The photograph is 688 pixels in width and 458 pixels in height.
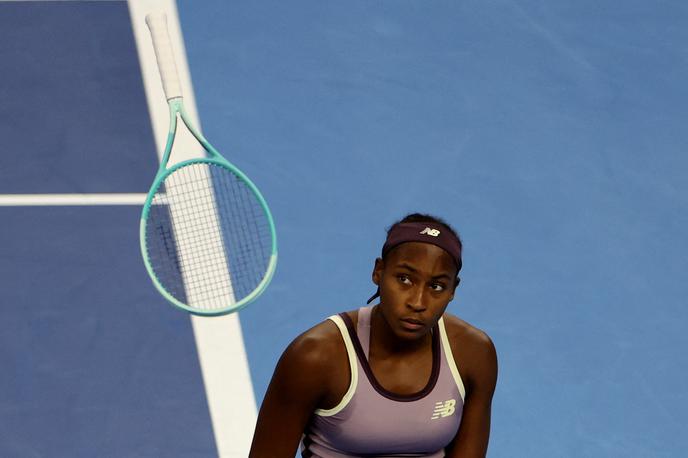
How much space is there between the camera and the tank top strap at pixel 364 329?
13.9 feet

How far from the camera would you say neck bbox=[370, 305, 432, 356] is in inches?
167

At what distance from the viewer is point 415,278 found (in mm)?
4086

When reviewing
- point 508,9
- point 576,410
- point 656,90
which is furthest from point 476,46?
point 576,410

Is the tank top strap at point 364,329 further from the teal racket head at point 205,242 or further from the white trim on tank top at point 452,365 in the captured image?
the teal racket head at point 205,242

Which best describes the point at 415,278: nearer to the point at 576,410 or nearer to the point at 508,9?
the point at 576,410

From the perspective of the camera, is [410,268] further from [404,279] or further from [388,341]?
[388,341]

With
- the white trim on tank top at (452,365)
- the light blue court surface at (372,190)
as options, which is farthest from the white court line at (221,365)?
the white trim on tank top at (452,365)

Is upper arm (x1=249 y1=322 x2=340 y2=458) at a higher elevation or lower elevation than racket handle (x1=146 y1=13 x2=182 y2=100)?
lower

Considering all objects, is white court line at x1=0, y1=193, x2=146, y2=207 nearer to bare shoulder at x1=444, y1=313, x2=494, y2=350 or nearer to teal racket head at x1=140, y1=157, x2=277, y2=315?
teal racket head at x1=140, y1=157, x2=277, y2=315

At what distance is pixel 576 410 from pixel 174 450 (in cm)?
188

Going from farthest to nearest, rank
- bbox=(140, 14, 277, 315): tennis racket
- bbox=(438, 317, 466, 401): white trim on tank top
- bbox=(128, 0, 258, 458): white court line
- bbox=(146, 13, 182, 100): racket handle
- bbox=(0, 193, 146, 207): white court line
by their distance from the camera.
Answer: bbox=(0, 193, 146, 207): white court line < bbox=(140, 14, 277, 315): tennis racket < bbox=(128, 0, 258, 458): white court line < bbox=(146, 13, 182, 100): racket handle < bbox=(438, 317, 466, 401): white trim on tank top

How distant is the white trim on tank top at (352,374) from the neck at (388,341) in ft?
0.23

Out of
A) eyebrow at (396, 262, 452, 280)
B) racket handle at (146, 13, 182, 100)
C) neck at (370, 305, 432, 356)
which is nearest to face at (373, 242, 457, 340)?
eyebrow at (396, 262, 452, 280)

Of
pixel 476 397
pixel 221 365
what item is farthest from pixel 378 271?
pixel 221 365
